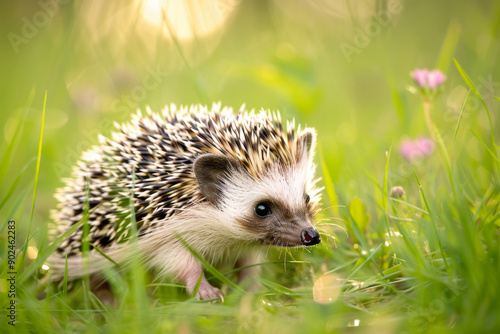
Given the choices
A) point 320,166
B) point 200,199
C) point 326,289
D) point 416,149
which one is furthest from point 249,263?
point 320,166

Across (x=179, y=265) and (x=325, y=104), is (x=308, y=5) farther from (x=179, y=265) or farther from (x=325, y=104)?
(x=179, y=265)

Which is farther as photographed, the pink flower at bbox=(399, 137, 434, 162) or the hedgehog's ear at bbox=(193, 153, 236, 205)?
the pink flower at bbox=(399, 137, 434, 162)

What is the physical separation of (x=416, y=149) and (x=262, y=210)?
5.50ft

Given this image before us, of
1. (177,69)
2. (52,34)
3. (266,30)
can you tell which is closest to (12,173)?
(52,34)

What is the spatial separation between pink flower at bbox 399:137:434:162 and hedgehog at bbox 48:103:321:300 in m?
1.01

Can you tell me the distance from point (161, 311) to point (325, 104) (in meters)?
4.96

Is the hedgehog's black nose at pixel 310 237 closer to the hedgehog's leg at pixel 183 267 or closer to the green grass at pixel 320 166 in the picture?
the green grass at pixel 320 166

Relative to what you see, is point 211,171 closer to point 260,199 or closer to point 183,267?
point 260,199

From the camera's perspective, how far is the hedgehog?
3.21 meters

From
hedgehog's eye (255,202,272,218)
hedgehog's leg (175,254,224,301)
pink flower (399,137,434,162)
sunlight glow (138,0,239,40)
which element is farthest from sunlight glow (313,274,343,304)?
sunlight glow (138,0,239,40)

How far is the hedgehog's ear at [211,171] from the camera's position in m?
3.18

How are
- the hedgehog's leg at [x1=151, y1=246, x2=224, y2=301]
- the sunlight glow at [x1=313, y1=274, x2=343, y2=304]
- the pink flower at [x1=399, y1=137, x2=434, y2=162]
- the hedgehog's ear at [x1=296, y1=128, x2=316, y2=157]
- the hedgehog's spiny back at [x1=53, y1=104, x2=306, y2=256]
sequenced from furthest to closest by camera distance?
the pink flower at [x1=399, y1=137, x2=434, y2=162]
the hedgehog's ear at [x1=296, y1=128, x2=316, y2=157]
the hedgehog's spiny back at [x1=53, y1=104, x2=306, y2=256]
the hedgehog's leg at [x1=151, y1=246, x2=224, y2=301]
the sunlight glow at [x1=313, y1=274, x2=343, y2=304]

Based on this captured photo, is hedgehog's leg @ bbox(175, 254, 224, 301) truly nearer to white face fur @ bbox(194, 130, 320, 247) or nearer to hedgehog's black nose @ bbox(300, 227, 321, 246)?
white face fur @ bbox(194, 130, 320, 247)

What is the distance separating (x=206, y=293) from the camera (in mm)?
2947
